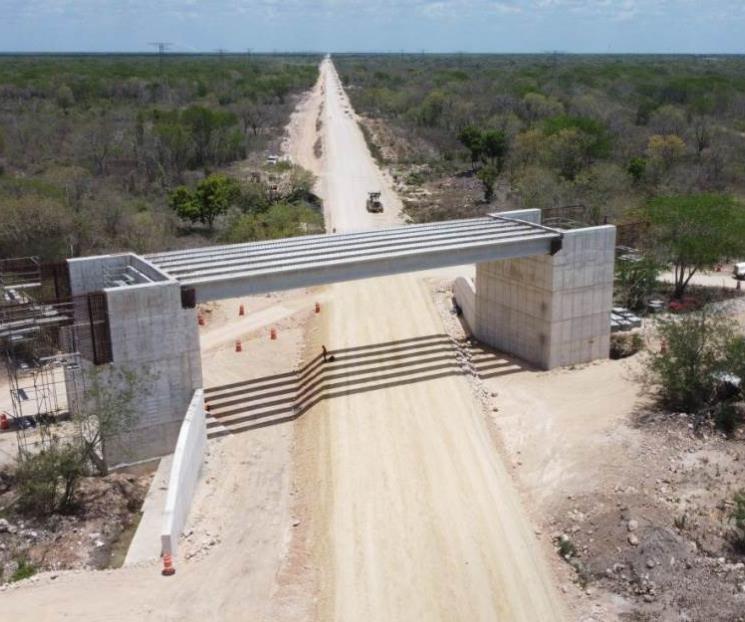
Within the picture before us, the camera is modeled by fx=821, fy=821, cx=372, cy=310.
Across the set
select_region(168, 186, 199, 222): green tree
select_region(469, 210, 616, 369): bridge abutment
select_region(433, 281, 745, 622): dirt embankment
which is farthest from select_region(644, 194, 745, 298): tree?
select_region(168, 186, 199, 222): green tree

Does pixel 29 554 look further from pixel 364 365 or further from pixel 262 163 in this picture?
pixel 262 163

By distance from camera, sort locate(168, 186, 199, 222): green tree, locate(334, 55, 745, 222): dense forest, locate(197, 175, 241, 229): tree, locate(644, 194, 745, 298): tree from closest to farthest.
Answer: locate(644, 194, 745, 298): tree → locate(168, 186, 199, 222): green tree → locate(197, 175, 241, 229): tree → locate(334, 55, 745, 222): dense forest

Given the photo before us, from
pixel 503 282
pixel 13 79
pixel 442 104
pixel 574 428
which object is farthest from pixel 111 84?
pixel 574 428

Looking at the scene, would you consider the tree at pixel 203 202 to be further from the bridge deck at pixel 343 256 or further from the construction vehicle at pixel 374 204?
the bridge deck at pixel 343 256

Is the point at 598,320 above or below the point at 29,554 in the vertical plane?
above

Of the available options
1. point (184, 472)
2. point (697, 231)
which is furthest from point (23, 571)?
point (697, 231)

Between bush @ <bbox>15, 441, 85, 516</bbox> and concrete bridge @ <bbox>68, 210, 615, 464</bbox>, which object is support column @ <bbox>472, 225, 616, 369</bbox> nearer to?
concrete bridge @ <bbox>68, 210, 615, 464</bbox>
